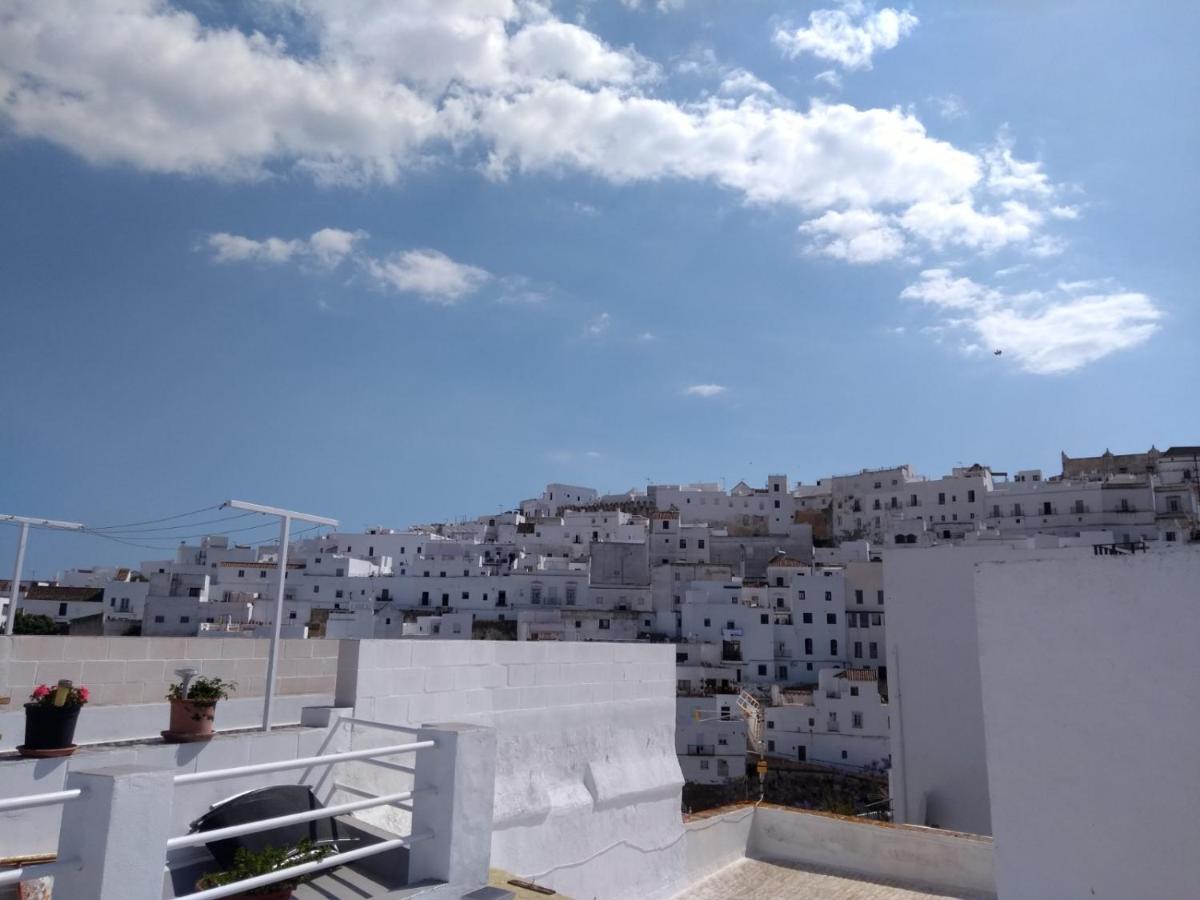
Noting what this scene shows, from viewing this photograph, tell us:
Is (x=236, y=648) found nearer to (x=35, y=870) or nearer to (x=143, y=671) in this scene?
(x=143, y=671)

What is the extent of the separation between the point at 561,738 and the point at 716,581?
39.2m

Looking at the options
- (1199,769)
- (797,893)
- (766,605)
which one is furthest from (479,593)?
(1199,769)

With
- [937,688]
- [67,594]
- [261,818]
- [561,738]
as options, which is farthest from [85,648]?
[67,594]

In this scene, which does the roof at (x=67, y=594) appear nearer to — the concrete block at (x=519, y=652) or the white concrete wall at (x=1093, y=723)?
the concrete block at (x=519, y=652)

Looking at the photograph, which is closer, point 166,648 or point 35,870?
point 35,870

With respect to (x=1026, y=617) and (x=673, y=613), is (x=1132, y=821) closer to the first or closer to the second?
(x=1026, y=617)

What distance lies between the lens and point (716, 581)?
46.1 meters

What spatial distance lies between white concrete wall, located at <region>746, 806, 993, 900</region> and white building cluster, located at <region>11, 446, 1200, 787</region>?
70.0ft

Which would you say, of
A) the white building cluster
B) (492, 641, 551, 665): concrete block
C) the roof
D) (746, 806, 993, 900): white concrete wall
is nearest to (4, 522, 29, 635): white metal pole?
(492, 641, 551, 665): concrete block

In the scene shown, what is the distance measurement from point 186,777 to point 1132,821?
775 centimetres

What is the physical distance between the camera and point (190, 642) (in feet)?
21.2

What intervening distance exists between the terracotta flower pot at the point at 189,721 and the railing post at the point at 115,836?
2.21m

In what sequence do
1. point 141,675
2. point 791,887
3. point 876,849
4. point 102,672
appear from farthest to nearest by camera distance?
point 876,849 < point 791,887 < point 141,675 < point 102,672

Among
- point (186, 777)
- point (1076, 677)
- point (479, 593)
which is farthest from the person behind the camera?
point (479, 593)
